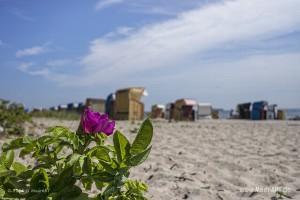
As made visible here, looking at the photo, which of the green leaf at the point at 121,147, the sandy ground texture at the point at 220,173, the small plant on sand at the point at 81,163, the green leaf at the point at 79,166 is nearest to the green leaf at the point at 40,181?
the small plant on sand at the point at 81,163

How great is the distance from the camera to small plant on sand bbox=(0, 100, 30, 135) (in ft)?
20.0

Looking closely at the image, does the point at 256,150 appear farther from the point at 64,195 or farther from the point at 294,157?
the point at 64,195

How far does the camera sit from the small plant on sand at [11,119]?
20.0ft

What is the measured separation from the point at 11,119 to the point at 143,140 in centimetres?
541

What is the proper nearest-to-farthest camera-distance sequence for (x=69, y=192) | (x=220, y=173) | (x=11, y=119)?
(x=69, y=192) < (x=220, y=173) < (x=11, y=119)

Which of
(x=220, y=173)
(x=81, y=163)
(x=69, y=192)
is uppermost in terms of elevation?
(x=81, y=163)

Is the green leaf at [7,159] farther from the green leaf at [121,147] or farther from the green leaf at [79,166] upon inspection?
the green leaf at [121,147]

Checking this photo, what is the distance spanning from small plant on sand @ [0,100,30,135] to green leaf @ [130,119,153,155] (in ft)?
16.0

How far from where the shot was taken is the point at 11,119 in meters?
6.29

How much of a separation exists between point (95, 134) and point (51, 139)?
157mm

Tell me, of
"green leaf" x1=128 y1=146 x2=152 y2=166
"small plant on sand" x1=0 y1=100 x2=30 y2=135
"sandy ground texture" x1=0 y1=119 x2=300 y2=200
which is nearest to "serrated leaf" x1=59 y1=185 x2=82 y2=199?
"green leaf" x1=128 y1=146 x2=152 y2=166

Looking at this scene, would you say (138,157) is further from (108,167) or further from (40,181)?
(40,181)

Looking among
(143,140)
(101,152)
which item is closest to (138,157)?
(143,140)

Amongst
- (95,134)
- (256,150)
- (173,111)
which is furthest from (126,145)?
(173,111)
